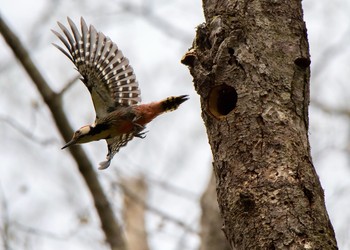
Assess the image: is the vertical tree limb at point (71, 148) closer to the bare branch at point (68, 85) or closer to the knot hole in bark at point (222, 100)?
the bare branch at point (68, 85)

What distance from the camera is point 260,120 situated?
2855 mm

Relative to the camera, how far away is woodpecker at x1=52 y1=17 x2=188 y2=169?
4730 millimetres

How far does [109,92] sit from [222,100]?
2.21 meters


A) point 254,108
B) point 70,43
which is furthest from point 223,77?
point 70,43

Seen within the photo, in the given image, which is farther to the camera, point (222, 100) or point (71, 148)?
point (71, 148)

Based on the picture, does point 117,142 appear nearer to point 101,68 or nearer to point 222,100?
point 101,68

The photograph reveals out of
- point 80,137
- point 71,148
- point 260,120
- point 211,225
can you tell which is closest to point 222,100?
point 260,120

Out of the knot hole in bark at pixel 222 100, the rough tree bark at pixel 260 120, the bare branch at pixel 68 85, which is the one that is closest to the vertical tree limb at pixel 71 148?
the bare branch at pixel 68 85

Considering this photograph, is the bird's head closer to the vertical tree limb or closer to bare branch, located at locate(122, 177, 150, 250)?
the vertical tree limb

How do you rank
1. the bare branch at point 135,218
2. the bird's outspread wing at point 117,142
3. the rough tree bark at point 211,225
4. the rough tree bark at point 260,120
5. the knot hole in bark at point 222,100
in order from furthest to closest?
the bare branch at point 135,218
the rough tree bark at point 211,225
the bird's outspread wing at point 117,142
the knot hole in bark at point 222,100
the rough tree bark at point 260,120

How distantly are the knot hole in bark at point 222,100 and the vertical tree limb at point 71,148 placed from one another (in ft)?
6.69

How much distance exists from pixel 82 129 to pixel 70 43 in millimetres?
700

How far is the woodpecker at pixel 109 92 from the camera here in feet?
15.5

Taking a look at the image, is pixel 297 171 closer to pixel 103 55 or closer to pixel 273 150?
pixel 273 150
